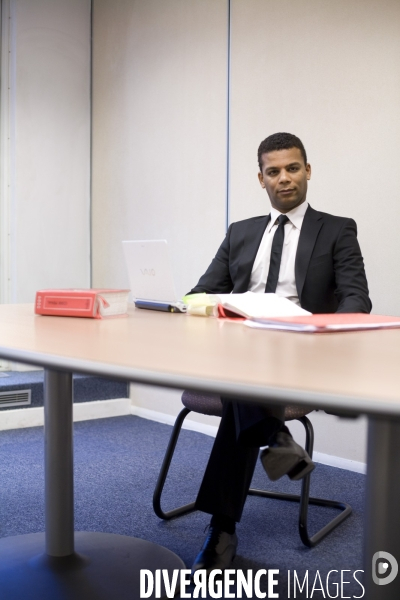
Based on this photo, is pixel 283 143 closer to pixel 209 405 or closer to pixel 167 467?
pixel 209 405

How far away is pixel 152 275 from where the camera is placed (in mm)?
1936

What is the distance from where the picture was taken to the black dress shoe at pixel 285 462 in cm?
116

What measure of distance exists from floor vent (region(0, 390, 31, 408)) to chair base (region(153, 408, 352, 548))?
1.65m

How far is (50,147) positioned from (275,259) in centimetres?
225

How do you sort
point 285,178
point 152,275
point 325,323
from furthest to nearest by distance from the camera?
point 285,178 → point 152,275 → point 325,323

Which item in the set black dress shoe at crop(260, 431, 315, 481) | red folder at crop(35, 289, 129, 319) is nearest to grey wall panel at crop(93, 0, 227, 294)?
red folder at crop(35, 289, 129, 319)

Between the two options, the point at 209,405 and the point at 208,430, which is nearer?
the point at 209,405

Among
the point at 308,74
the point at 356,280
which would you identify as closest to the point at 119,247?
the point at 308,74

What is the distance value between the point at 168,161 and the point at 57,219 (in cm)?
90

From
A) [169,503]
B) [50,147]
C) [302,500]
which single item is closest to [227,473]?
[302,500]

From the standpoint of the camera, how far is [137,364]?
866mm

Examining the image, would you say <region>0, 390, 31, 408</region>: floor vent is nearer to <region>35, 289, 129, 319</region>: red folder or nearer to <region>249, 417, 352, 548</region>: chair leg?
<region>249, 417, 352, 548</region>: chair leg

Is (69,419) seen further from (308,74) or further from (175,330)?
(308,74)

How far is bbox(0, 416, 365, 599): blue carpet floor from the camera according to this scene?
1963 mm
